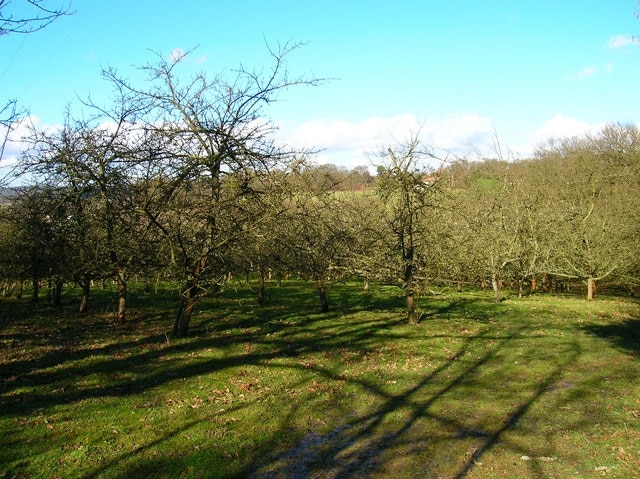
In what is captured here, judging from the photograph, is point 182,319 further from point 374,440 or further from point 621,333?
point 621,333

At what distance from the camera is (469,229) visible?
2394cm

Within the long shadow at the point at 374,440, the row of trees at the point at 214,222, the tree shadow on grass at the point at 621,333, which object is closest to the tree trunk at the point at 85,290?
the row of trees at the point at 214,222

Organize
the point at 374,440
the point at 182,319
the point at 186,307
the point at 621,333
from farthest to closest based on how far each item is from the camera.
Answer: the point at 621,333
the point at 182,319
the point at 186,307
the point at 374,440

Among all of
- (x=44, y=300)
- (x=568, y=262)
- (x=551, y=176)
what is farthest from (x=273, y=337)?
(x=551, y=176)

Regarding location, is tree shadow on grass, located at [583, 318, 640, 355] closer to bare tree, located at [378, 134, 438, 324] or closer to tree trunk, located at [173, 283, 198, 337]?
bare tree, located at [378, 134, 438, 324]

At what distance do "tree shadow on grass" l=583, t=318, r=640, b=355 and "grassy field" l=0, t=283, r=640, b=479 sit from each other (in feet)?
0.42

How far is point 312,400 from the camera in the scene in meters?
8.22

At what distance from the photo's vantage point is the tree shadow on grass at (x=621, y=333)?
13062mm

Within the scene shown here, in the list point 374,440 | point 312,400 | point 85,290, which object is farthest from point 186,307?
point 374,440

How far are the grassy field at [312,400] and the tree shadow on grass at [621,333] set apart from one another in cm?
13

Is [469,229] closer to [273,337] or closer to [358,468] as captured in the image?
[273,337]

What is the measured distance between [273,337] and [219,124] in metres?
5.75

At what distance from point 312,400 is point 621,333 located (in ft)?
38.3

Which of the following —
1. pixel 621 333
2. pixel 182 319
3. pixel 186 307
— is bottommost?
pixel 621 333
